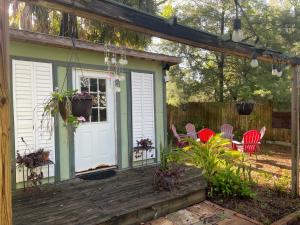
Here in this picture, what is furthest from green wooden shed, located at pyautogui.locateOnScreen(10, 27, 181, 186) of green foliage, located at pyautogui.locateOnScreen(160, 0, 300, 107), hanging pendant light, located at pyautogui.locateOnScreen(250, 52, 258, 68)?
green foliage, located at pyautogui.locateOnScreen(160, 0, 300, 107)

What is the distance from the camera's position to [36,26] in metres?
6.90

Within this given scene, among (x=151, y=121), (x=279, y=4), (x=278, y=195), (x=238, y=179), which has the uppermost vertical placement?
(x=279, y=4)

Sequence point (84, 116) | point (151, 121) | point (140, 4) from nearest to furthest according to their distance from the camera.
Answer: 1. point (84, 116)
2. point (151, 121)
3. point (140, 4)

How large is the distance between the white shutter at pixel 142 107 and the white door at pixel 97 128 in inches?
18.2

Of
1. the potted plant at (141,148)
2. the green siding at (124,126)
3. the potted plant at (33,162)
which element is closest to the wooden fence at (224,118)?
the potted plant at (141,148)

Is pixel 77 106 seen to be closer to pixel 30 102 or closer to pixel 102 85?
pixel 30 102

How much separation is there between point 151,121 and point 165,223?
105 inches

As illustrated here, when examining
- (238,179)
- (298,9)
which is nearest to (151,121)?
(238,179)

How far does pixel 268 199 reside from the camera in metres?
4.42

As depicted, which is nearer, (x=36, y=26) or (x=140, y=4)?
(x=36, y=26)

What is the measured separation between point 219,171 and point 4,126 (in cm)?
376

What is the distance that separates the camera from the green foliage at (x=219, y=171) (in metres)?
4.38

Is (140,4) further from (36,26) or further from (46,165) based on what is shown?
(46,165)

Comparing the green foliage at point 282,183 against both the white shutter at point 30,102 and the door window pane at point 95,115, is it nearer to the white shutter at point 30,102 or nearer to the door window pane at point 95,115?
the door window pane at point 95,115
